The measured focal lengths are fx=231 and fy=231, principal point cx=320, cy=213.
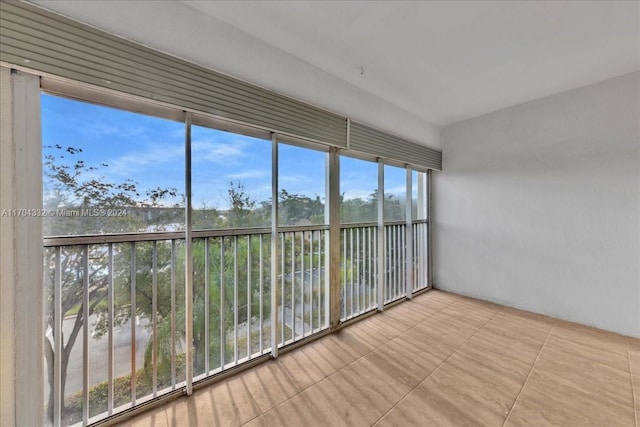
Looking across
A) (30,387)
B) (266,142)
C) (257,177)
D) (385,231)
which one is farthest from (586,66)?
(30,387)

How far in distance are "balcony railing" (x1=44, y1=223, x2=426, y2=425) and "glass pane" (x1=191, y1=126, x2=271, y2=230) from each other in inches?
4.1

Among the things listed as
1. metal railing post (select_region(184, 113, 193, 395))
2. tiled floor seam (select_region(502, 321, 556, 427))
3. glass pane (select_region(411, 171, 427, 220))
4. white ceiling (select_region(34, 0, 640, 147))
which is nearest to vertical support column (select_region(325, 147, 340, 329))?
white ceiling (select_region(34, 0, 640, 147))

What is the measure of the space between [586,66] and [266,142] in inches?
116

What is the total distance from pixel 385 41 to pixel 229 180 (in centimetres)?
158

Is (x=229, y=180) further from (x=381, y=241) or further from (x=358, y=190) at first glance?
(x=381, y=241)

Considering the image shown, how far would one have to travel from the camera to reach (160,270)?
5.00ft

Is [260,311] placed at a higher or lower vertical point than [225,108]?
lower

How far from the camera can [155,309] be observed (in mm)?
1497

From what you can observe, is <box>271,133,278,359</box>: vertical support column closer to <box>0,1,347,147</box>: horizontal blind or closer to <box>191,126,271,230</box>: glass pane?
<box>191,126,271,230</box>: glass pane

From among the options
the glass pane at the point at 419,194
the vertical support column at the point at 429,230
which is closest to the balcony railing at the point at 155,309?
the glass pane at the point at 419,194

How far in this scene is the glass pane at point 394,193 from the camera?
297 centimetres

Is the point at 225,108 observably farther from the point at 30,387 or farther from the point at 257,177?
the point at 30,387

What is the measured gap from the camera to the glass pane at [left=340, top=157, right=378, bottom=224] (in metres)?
2.51

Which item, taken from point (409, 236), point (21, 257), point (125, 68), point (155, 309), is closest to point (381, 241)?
point (409, 236)
